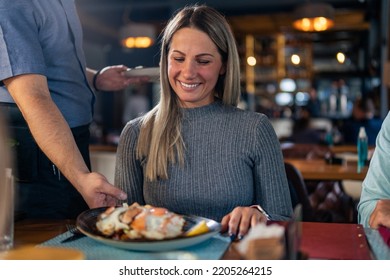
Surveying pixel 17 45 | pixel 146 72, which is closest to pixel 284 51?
pixel 146 72

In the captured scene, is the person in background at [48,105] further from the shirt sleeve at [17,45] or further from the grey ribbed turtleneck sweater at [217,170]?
the grey ribbed turtleneck sweater at [217,170]

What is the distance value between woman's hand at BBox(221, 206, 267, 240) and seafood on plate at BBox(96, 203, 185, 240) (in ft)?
0.36

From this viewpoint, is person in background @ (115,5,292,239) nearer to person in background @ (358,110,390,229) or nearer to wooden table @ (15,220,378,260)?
person in background @ (358,110,390,229)

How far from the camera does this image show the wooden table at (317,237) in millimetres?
894

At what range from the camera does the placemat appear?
2.94ft

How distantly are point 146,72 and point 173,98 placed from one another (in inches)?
7.2

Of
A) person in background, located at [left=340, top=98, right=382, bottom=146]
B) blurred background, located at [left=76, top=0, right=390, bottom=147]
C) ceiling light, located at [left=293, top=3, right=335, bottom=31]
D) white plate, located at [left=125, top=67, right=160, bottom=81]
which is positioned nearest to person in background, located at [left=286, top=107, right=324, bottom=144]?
person in background, located at [left=340, top=98, right=382, bottom=146]

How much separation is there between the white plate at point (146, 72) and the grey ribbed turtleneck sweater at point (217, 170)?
18 centimetres

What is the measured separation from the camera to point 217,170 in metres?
1.41

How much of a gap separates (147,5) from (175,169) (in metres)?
7.00

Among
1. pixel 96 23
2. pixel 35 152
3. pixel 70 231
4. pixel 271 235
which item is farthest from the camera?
pixel 96 23
